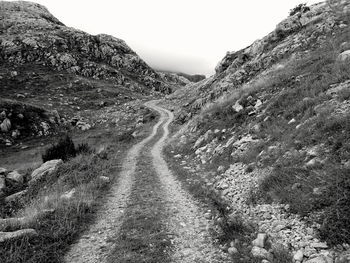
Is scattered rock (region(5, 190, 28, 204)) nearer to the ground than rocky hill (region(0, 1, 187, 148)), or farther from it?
nearer to the ground

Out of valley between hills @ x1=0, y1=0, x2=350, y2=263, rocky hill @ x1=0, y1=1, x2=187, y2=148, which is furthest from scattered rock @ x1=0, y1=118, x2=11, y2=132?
valley between hills @ x1=0, y1=0, x2=350, y2=263

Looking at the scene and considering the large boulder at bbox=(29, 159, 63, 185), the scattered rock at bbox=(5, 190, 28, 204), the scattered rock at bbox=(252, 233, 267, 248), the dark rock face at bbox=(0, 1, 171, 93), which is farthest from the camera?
the dark rock face at bbox=(0, 1, 171, 93)

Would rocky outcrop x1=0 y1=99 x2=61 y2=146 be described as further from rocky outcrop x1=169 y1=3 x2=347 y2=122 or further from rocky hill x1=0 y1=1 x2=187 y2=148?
rocky outcrop x1=169 y1=3 x2=347 y2=122

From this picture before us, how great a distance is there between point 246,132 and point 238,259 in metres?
9.88

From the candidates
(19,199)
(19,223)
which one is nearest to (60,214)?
(19,223)

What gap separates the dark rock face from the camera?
107 m

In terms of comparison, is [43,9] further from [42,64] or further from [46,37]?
[42,64]

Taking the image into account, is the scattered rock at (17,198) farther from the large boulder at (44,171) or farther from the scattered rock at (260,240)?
the scattered rock at (260,240)

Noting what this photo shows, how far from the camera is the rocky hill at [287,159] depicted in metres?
6.54

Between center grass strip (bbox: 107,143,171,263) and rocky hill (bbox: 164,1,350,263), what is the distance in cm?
219

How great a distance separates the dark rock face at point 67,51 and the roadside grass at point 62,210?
98514 mm

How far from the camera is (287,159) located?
9961mm

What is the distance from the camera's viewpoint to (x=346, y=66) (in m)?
14.1

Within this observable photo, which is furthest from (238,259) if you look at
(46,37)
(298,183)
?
(46,37)
